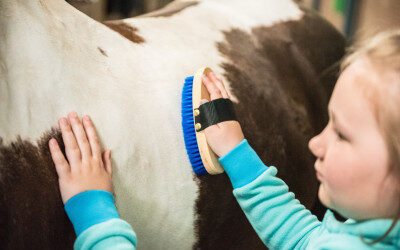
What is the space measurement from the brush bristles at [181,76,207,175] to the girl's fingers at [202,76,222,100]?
0.03 m

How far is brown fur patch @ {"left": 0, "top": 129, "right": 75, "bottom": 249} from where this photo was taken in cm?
56

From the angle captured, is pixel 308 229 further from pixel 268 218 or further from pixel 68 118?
pixel 68 118

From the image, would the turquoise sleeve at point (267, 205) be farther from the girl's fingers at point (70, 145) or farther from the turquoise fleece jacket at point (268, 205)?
the girl's fingers at point (70, 145)

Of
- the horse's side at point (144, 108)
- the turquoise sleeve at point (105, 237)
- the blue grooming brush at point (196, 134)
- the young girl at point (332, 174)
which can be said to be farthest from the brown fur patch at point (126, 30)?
the turquoise sleeve at point (105, 237)

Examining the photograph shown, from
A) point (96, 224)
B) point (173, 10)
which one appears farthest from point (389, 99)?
point (173, 10)

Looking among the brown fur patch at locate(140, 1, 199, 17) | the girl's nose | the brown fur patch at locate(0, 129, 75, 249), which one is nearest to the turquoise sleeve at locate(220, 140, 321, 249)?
the girl's nose

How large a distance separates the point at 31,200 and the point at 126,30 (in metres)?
0.41

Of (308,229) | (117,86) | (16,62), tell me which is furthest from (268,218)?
(16,62)

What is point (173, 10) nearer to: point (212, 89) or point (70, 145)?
point (212, 89)

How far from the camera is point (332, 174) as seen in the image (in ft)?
1.73

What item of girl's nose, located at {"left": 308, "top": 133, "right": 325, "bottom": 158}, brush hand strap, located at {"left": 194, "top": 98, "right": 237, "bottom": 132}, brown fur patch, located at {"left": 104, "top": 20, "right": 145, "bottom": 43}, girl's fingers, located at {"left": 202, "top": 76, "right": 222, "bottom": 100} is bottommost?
brush hand strap, located at {"left": 194, "top": 98, "right": 237, "bottom": 132}

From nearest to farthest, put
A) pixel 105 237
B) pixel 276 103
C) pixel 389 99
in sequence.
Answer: pixel 389 99 → pixel 105 237 → pixel 276 103

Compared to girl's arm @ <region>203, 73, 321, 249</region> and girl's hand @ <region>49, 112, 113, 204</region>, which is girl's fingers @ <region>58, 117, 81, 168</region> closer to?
girl's hand @ <region>49, 112, 113, 204</region>

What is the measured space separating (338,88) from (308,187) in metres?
0.65
